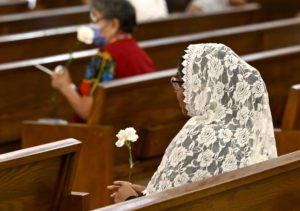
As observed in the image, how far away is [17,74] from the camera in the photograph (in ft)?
16.1

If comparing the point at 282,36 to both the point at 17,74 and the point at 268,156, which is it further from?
the point at 268,156

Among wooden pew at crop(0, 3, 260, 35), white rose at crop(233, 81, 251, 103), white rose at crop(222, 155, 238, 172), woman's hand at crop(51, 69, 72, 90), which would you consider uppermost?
wooden pew at crop(0, 3, 260, 35)

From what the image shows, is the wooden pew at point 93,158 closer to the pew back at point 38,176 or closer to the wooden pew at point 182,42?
the pew back at point 38,176

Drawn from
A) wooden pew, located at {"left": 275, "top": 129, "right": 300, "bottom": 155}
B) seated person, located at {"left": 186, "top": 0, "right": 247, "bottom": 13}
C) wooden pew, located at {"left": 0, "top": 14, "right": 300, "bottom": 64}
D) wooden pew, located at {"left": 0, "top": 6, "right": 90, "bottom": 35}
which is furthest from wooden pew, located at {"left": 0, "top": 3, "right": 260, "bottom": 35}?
wooden pew, located at {"left": 275, "top": 129, "right": 300, "bottom": 155}

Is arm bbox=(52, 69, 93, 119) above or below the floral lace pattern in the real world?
above

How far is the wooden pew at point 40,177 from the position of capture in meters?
2.99

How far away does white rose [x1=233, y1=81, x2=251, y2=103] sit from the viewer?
2.95m

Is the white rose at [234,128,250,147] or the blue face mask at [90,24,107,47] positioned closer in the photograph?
the white rose at [234,128,250,147]

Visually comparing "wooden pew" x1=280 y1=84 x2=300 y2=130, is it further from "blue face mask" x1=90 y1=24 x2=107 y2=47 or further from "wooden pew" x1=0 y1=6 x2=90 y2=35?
"wooden pew" x1=0 y1=6 x2=90 y2=35

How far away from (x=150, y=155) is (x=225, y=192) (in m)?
2.12

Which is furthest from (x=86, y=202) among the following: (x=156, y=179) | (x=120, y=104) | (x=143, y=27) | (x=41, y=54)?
(x=143, y=27)

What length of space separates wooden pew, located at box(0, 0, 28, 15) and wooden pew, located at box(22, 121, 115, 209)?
12.2ft

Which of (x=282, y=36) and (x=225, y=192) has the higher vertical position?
(x=282, y=36)

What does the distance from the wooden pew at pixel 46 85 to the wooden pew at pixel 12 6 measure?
295 centimetres
